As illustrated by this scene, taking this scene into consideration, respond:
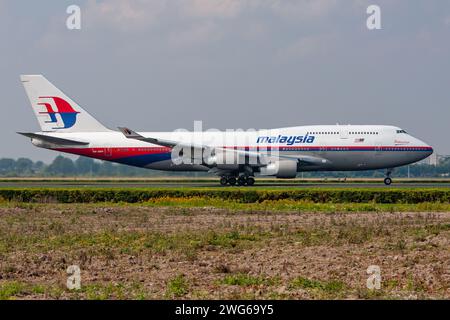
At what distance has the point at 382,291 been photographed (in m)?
14.2

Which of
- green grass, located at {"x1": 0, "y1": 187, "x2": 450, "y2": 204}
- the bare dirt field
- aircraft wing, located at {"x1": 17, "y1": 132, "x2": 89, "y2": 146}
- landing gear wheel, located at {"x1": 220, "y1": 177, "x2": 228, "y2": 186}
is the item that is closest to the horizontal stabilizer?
landing gear wheel, located at {"x1": 220, "y1": 177, "x2": 228, "y2": 186}

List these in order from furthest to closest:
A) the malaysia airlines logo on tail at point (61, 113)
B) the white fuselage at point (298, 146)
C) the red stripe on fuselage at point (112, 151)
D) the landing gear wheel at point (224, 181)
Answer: the malaysia airlines logo on tail at point (61, 113)
the red stripe on fuselage at point (112, 151)
the white fuselage at point (298, 146)
the landing gear wheel at point (224, 181)

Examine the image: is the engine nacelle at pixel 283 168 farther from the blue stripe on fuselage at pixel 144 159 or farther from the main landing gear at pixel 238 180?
the blue stripe on fuselage at pixel 144 159

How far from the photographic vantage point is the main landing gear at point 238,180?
52281mm

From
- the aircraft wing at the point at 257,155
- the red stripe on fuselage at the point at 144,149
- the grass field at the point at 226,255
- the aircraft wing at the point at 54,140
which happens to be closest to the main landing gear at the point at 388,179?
the red stripe on fuselage at the point at 144,149

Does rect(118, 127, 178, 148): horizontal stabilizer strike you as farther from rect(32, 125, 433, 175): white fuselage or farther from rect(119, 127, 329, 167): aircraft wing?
rect(32, 125, 433, 175): white fuselage

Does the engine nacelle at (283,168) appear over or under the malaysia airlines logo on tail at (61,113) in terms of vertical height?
under

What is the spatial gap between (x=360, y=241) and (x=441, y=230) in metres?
3.25

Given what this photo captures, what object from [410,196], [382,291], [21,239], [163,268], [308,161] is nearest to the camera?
[382,291]

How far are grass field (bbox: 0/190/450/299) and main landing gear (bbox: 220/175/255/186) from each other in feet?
71.4

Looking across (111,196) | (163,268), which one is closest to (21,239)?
(163,268)

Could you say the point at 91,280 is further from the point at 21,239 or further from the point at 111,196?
the point at 111,196

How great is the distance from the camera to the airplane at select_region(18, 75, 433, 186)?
172 ft
